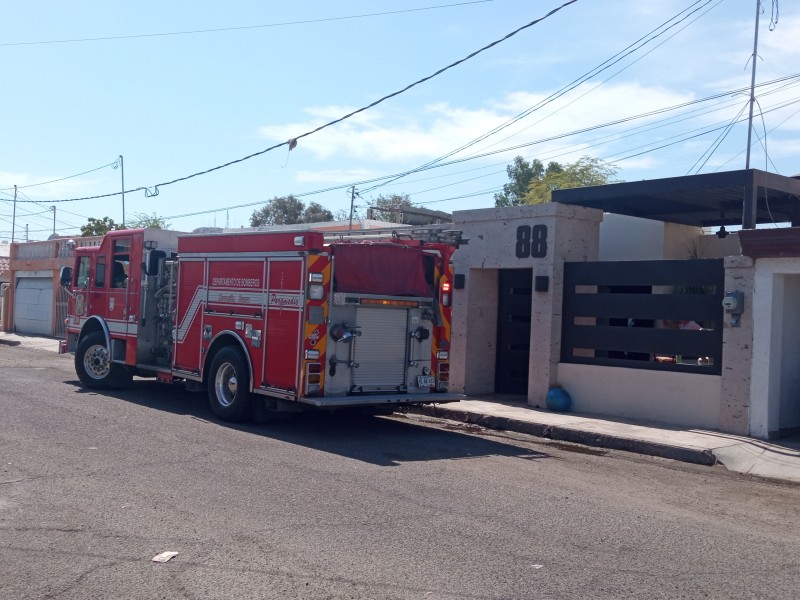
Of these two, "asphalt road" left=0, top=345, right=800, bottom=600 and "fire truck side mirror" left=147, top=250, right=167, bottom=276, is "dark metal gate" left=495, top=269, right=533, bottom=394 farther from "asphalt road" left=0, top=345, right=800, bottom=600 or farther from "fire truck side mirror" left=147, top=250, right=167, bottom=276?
"fire truck side mirror" left=147, top=250, right=167, bottom=276

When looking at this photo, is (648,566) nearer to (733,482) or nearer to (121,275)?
(733,482)

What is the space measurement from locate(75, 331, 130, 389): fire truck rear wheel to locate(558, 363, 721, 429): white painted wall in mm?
7914

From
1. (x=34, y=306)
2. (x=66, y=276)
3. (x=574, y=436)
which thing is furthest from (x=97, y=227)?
(x=574, y=436)

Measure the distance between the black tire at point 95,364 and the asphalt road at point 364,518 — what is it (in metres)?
3.47

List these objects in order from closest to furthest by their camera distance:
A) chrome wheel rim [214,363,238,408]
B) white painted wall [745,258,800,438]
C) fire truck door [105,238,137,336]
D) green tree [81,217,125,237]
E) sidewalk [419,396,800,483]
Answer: sidewalk [419,396,800,483] → white painted wall [745,258,800,438] → chrome wheel rim [214,363,238,408] → fire truck door [105,238,137,336] → green tree [81,217,125,237]

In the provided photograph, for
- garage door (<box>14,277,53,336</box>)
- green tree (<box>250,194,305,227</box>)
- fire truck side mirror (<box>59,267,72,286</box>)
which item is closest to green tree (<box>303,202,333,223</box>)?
green tree (<box>250,194,305,227</box>)

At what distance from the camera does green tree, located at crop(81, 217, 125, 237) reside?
47500 millimetres

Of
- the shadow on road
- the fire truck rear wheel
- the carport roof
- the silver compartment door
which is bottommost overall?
the shadow on road

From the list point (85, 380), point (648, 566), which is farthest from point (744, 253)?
point (85, 380)

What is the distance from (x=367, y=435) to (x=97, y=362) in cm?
652

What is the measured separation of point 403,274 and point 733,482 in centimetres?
512

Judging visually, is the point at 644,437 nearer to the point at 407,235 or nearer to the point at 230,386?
the point at 407,235

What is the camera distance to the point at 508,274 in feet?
56.0

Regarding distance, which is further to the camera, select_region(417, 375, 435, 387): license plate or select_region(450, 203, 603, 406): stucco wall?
select_region(450, 203, 603, 406): stucco wall
